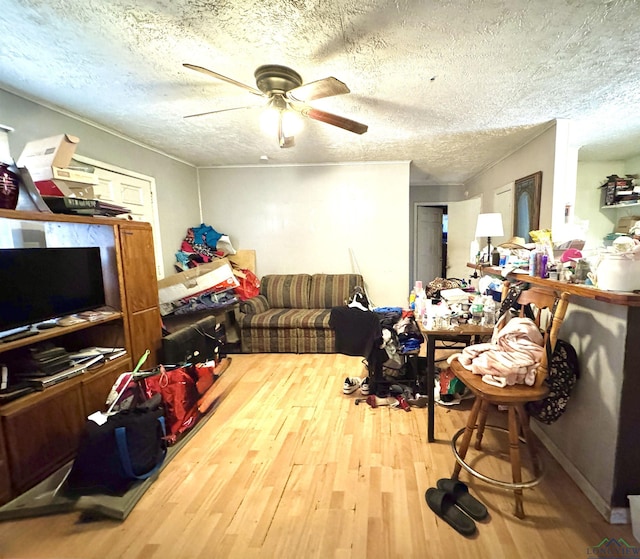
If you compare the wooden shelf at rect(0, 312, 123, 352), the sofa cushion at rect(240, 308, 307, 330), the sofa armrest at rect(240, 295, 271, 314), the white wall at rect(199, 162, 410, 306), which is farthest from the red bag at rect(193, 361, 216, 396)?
the white wall at rect(199, 162, 410, 306)

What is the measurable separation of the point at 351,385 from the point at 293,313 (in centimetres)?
140

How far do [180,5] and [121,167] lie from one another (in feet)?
7.18

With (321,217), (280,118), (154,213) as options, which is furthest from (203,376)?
(321,217)

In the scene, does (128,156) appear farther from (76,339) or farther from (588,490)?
(588,490)

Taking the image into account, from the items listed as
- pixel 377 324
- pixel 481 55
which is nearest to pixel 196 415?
pixel 377 324

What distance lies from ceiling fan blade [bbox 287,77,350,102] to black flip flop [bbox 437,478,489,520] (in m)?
2.24

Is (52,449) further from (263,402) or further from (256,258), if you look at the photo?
(256,258)

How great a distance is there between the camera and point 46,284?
69.5 inches

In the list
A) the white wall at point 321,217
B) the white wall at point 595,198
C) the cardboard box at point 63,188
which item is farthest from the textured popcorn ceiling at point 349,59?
the white wall at point 595,198

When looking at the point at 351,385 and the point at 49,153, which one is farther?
the point at 351,385

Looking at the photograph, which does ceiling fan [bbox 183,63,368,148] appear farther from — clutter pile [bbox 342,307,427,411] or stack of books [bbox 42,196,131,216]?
clutter pile [bbox 342,307,427,411]

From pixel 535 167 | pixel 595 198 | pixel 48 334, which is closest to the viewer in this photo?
pixel 48 334

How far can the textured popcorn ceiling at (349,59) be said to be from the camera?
138 centimetres

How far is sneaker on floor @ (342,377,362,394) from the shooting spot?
254cm
